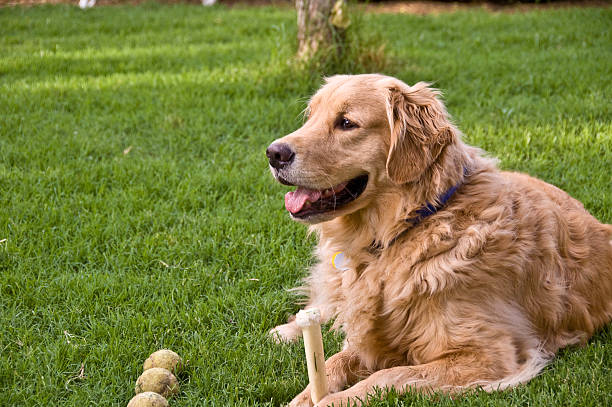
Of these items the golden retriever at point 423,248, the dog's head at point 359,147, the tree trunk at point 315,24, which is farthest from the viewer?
the tree trunk at point 315,24

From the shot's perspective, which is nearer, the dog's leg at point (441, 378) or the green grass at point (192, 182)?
the dog's leg at point (441, 378)

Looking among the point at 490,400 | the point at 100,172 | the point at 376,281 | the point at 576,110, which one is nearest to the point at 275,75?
the point at 100,172

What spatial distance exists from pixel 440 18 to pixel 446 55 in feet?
9.51

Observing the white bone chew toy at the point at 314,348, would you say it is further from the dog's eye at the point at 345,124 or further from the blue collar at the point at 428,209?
the dog's eye at the point at 345,124

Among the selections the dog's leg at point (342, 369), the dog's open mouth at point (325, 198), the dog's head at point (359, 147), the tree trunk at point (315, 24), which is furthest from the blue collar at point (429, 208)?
the tree trunk at point (315, 24)

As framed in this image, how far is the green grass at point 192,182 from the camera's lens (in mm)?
3211

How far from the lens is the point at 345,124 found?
3246 millimetres

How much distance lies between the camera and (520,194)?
3.35 meters

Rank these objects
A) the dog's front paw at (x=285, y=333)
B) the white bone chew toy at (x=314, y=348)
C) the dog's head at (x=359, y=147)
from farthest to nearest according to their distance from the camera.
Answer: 1. the dog's front paw at (x=285, y=333)
2. the dog's head at (x=359, y=147)
3. the white bone chew toy at (x=314, y=348)

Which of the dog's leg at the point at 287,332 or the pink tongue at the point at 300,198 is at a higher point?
the pink tongue at the point at 300,198

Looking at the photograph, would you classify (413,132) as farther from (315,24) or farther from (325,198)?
(315,24)

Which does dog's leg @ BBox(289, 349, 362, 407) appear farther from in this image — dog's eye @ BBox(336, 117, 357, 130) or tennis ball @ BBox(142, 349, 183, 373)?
dog's eye @ BBox(336, 117, 357, 130)

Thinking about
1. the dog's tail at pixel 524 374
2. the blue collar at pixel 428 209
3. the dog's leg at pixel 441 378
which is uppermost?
the blue collar at pixel 428 209

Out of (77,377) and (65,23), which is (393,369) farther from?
(65,23)
